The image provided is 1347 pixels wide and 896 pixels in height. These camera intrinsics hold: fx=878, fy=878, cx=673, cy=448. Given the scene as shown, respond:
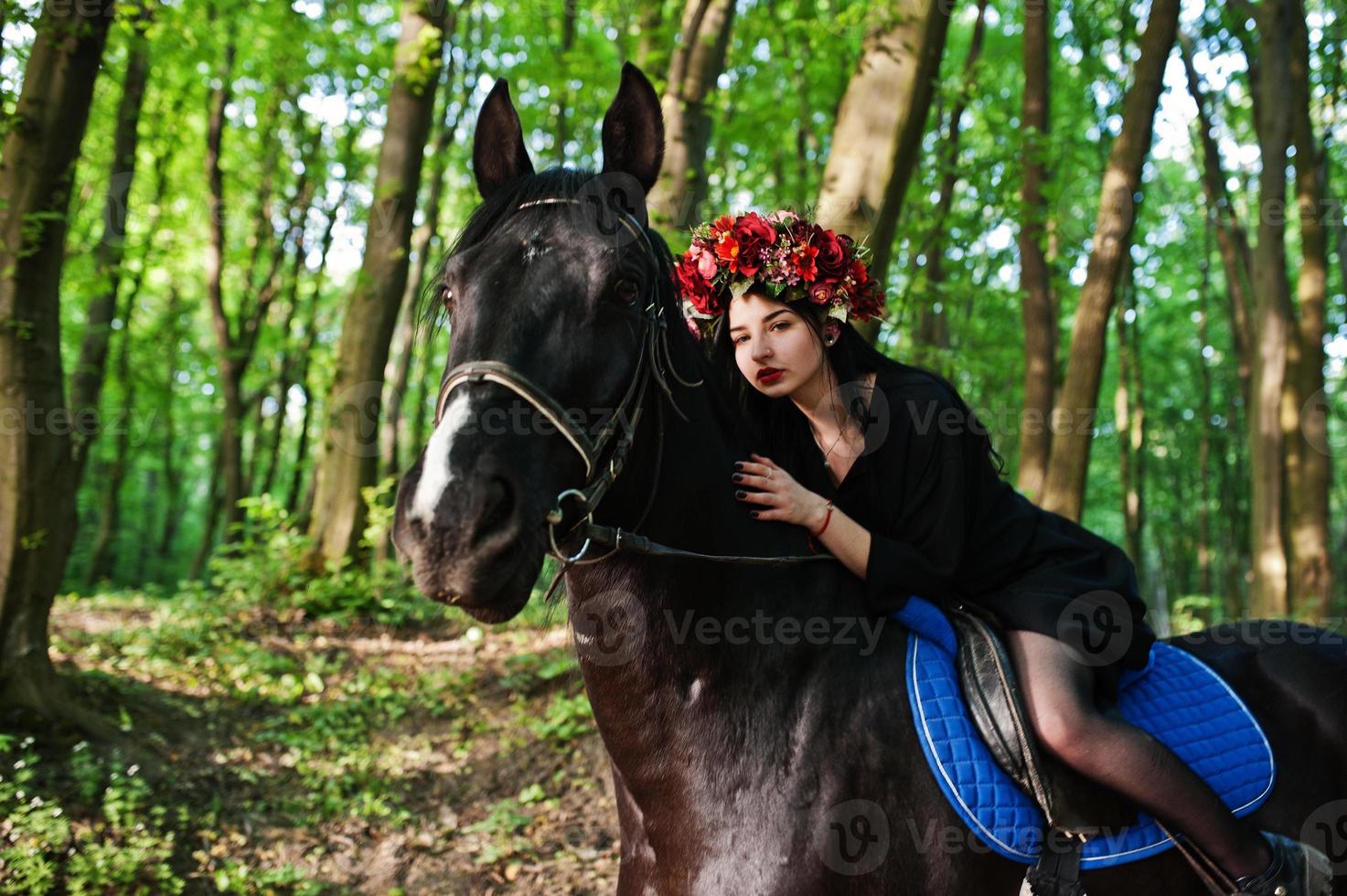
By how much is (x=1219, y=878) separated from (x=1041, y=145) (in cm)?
788

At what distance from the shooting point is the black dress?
2.46 m

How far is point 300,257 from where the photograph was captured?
66.0ft

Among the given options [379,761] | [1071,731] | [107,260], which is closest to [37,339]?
[379,761]

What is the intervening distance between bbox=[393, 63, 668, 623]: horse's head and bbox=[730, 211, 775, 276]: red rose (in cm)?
32

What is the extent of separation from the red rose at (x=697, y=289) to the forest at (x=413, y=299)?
771 mm

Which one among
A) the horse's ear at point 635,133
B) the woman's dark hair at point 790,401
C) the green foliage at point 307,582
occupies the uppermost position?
the horse's ear at point 635,133

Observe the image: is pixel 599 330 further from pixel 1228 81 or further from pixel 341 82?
pixel 341 82

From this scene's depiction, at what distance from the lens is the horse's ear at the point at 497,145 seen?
232cm

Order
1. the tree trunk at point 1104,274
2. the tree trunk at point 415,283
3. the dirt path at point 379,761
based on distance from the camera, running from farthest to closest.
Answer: the tree trunk at point 415,283 < the tree trunk at point 1104,274 < the dirt path at point 379,761

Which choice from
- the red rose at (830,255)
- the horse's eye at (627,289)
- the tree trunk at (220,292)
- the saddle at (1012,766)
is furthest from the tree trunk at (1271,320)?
the tree trunk at (220,292)

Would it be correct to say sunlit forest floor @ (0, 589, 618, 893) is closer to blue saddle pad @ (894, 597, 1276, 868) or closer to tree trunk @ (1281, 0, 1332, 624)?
blue saddle pad @ (894, 597, 1276, 868)

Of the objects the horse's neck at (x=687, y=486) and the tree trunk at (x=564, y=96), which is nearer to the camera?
the horse's neck at (x=687, y=486)

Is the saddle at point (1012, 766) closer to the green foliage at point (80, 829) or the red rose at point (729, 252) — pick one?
the red rose at point (729, 252)

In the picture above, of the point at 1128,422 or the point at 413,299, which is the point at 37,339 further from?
the point at 1128,422
